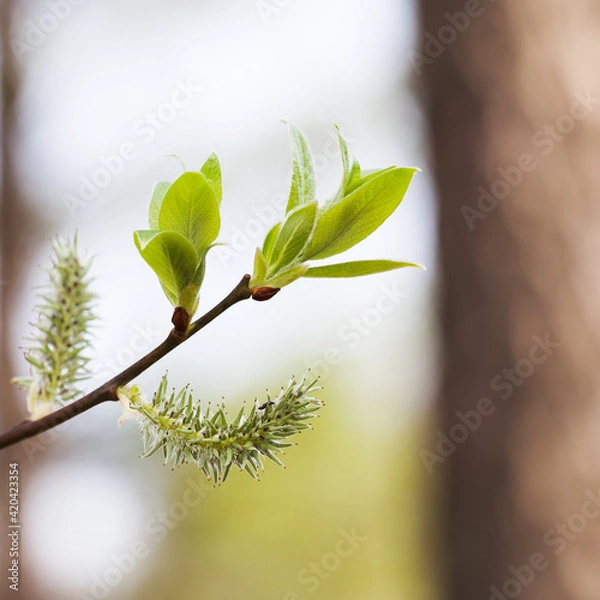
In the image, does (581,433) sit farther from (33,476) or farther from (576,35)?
(33,476)

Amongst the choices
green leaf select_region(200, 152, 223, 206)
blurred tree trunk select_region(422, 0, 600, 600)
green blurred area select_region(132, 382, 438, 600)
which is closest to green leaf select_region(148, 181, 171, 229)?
green leaf select_region(200, 152, 223, 206)

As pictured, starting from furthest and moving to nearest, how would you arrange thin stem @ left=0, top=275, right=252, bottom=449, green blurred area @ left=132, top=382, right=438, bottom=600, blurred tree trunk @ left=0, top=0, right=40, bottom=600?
1. green blurred area @ left=132, top=382, right=438, bottom=600
2. blurred tree trunk @ left=0, top=0, right=40, bottom=600
3. thin stem @ left=0, top=275, right=252, bottom=449

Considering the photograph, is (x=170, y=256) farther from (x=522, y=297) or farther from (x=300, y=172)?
(x=522, y=297)

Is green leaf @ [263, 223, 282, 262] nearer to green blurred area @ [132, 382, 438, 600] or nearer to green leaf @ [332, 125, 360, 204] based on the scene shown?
green leaf @ [332, 125, 360, 204]

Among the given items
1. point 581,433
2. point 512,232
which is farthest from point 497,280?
point 581,433

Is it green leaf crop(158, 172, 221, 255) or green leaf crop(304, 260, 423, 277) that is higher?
green leaf crop(158, 172, 221, 255)

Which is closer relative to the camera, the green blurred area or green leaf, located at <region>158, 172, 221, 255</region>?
green leaf, located at <region>158, 172, 221, 255</region>

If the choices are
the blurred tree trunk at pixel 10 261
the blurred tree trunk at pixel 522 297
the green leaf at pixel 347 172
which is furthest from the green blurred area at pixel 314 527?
the green leaf at pixel 347 172
